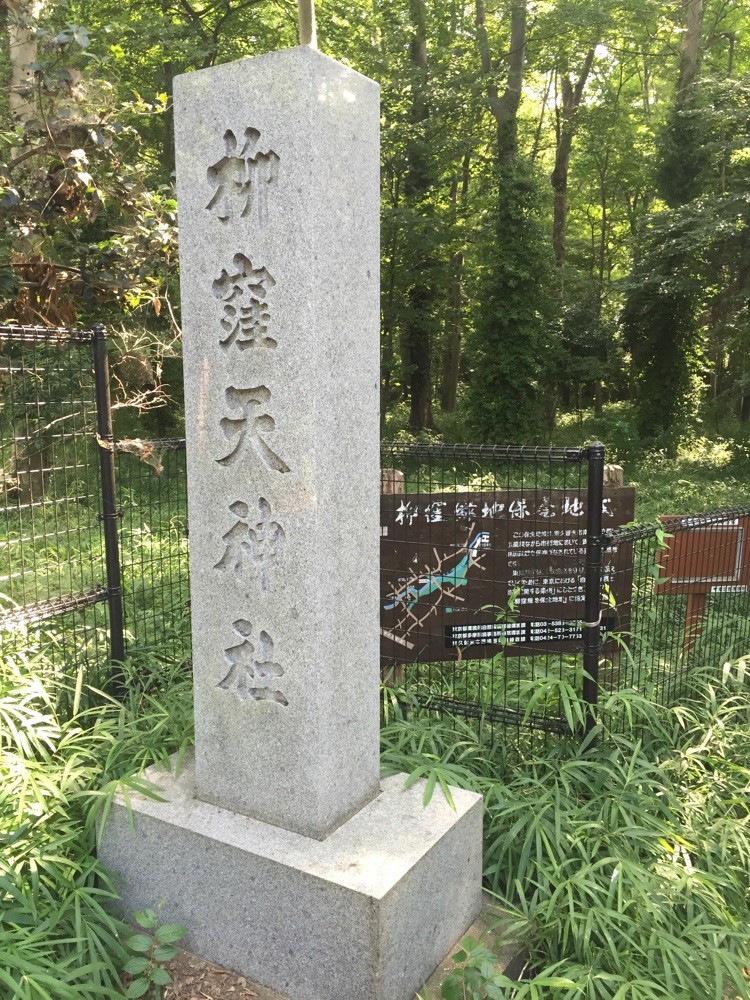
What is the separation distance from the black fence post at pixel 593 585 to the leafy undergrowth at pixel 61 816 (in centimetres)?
170

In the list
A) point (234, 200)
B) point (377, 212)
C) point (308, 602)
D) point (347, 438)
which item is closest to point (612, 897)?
point (308, 602)

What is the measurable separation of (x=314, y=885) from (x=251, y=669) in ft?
2.17

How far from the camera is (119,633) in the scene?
3836mm

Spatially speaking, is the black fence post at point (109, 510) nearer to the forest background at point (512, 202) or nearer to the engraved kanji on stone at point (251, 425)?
the engraved kanji on stone at point (251, 425)

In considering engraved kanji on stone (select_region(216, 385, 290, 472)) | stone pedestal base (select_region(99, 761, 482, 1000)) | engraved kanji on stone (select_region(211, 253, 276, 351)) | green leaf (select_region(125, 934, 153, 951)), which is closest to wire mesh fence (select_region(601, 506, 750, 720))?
stone pedestal base (select_region(99, 761, 482, 1000))

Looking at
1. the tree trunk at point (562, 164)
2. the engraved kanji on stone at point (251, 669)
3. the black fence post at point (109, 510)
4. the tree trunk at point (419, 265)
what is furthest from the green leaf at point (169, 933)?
the tree trunk at point (562, 164)

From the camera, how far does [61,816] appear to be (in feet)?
8.77

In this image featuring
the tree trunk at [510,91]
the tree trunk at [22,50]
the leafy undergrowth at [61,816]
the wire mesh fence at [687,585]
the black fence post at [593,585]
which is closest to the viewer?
the leafy undergrowth at [61,816]

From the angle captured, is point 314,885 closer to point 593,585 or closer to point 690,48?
point 593,585

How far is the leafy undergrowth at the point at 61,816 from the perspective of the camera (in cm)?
212

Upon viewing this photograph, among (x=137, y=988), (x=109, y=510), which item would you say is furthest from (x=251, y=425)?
(x=109, y=510)

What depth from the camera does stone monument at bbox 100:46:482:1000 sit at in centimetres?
215

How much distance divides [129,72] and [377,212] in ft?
44.4

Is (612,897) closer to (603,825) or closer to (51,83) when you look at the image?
(603,825)
